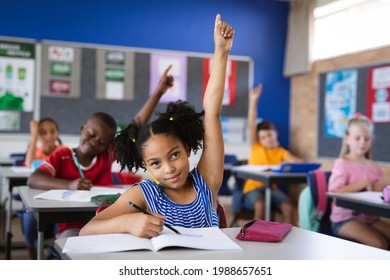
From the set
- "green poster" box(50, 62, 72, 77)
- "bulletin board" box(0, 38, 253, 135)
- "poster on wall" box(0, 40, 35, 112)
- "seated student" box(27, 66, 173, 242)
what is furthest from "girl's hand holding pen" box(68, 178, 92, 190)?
"green poster" box(50, 62, 72, 77)

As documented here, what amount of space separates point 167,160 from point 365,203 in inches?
44.0

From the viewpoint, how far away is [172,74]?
493cm

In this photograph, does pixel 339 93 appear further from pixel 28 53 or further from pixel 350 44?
pixel 28 53

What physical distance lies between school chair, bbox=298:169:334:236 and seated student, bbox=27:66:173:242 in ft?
2.80

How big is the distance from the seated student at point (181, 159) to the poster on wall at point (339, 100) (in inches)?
143

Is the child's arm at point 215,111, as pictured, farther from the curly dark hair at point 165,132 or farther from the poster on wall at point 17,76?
the poster on wall at point 17,76

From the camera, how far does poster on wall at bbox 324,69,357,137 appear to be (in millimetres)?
4559

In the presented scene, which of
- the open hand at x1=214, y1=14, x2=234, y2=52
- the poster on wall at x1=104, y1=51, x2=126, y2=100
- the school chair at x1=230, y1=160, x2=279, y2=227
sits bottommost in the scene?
the school chair at x1=230, y1=160, x2=279, y2=227

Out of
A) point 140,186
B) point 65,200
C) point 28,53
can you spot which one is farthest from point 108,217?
point 28,53

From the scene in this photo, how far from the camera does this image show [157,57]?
4.87m

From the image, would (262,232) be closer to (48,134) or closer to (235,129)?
(48,134)

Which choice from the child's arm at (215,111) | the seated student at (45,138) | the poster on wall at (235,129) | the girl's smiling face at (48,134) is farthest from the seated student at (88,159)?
the poster on wall at (235,129)

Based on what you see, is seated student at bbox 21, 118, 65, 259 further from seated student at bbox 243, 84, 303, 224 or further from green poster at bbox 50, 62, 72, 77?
seated student at bbox 243, 84, 303, 224

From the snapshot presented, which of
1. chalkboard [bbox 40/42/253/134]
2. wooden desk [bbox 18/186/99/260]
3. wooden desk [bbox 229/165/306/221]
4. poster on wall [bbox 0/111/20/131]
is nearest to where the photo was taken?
wooden desk [bbox 18/186/99/260]
